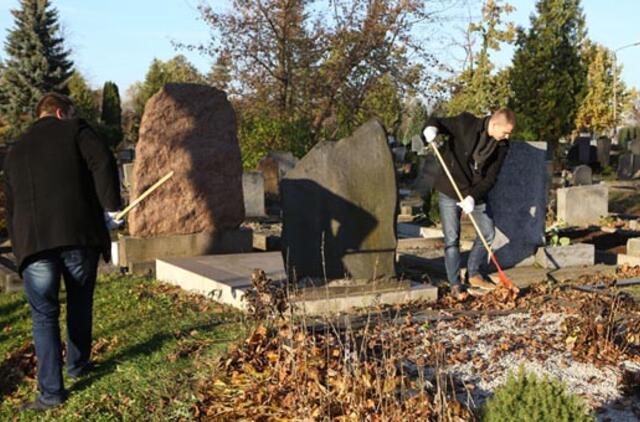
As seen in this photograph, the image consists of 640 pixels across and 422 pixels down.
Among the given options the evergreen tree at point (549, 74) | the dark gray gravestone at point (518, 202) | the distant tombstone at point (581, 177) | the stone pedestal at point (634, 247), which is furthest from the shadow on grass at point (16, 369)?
the evergreen tree at point (549, 74)

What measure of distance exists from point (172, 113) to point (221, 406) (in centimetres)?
564

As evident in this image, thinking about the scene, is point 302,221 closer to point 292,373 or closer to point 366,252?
point 366,252

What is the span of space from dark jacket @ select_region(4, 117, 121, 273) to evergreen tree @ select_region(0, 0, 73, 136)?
133 ft

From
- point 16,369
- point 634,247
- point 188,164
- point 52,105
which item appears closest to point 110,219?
point 52,105

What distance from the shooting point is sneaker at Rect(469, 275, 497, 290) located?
7.30 meters

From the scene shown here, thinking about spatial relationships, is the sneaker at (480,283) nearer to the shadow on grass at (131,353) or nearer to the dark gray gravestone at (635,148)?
the shadow on grass at (131,353)

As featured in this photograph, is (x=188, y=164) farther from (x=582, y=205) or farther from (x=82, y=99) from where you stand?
(x=82, y=99)

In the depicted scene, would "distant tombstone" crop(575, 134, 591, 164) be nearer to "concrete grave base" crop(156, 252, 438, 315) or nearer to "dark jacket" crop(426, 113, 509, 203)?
"concrete grave base" crop(156, 252, 438, 315)

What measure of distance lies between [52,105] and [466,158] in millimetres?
3830

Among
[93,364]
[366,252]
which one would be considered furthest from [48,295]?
[366,252]

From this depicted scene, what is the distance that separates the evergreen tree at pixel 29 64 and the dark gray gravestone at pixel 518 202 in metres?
38.4

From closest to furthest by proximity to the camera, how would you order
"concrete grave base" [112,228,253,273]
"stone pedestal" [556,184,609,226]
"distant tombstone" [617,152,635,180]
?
"concrete grave base" [112,228,253,273] < "stone pedestal" [556,184,609,226] < "distant tombstone" [617,152,635,180]

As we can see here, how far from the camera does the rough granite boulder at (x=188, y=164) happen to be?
9.11 metres

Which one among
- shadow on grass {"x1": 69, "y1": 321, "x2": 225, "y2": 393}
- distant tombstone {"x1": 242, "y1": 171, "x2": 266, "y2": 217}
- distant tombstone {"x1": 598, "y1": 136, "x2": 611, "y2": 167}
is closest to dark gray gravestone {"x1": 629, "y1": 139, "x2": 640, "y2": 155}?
distant tombstone {"x1": 598, "y1": 136, "x2": 611, "y2": 167}
